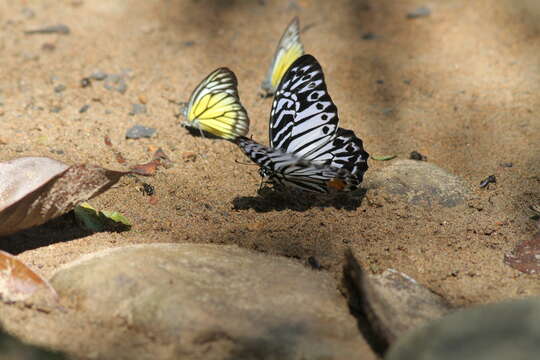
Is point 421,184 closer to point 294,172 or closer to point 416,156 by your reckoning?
point 416,156

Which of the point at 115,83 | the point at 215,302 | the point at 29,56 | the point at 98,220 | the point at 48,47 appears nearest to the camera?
the point at 215,302

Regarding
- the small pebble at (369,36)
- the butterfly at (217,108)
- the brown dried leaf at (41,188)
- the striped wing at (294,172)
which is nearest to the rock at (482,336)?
the striped wing at (294,172)

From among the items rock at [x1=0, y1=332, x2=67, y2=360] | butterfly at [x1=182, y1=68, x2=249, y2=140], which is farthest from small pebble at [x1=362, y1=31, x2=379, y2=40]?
rock at [x1=0, y1=332, x2=67, y2=360]

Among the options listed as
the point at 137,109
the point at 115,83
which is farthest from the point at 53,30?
the point at 137,109

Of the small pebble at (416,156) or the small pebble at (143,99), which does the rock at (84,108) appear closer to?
the small pebble at (143,99)

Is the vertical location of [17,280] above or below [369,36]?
below

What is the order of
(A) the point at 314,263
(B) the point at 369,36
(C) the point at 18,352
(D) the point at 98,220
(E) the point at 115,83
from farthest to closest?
(B) the point at 369,36 → (E) the point at 115,83 → (D) the point at 98,220 → (A) the point at 314,263 → (C) the point at 18,352

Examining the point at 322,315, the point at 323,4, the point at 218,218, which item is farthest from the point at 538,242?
the point at 323,4
